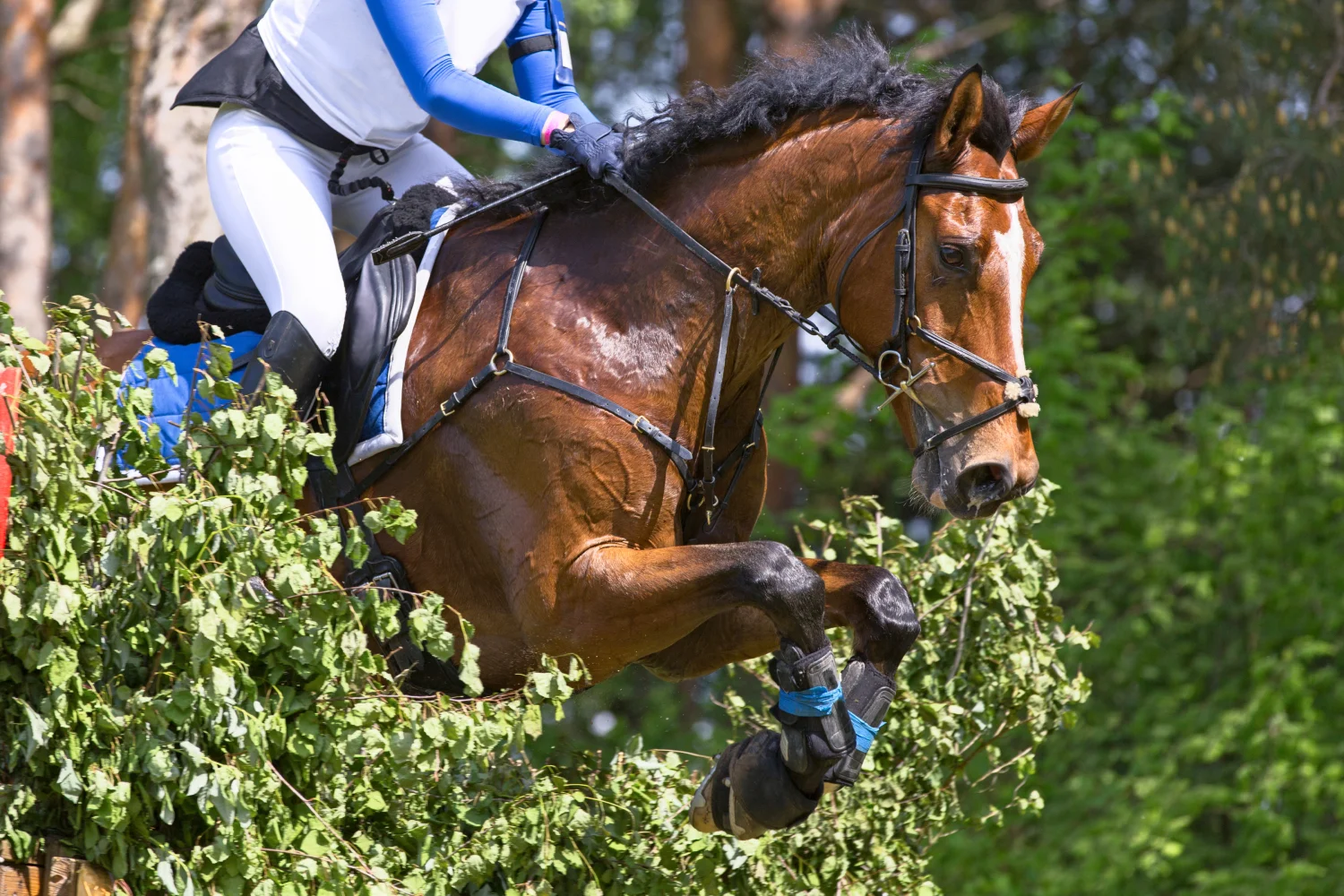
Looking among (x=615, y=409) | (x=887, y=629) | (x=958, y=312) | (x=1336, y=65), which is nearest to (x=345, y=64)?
(x=615, y=409)

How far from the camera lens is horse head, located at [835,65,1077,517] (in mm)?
3596

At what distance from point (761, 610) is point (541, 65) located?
6.02 feet

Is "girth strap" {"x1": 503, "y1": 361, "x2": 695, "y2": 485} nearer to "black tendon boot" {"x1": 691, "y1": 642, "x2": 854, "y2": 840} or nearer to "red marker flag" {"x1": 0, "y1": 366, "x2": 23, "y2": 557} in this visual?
"black tendon boot" {"x1": 691, "y1": 642, "x2": 854, "y2": 840}

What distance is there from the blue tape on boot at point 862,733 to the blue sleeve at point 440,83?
1648mm

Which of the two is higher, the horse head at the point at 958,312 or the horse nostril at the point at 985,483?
the horse head at the point at 958,312

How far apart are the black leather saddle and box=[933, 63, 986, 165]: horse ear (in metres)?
1.41

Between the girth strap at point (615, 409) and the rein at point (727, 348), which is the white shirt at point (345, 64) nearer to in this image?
the rein at point (727, 348)

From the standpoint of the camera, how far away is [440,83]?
3936 mm

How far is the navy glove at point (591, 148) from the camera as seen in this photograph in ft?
13.0

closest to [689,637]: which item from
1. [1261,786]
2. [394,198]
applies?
[394,198]

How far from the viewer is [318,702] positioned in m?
3.27

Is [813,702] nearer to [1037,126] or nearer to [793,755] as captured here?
[793,755]

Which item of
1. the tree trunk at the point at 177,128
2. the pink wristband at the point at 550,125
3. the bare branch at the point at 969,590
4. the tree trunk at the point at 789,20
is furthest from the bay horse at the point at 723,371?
the tree trunk at the point at 789,20

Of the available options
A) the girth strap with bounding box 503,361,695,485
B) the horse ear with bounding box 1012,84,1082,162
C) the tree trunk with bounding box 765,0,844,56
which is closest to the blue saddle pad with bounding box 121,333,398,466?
the girth strap with bounding box 503,361,695,485
